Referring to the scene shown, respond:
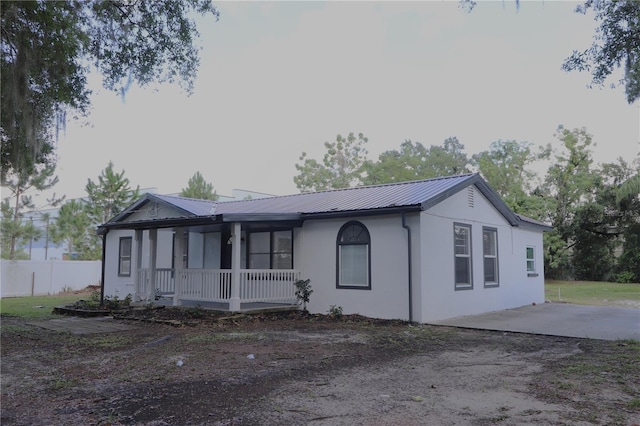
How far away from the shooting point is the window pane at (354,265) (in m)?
11.4

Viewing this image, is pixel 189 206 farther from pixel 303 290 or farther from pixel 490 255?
pixel 490 255

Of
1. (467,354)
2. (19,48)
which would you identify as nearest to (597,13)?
(467,354)

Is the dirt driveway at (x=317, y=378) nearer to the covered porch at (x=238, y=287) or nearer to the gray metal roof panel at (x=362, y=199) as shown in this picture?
the covered porch at (x=238, y=287)

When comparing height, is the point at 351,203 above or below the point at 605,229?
below

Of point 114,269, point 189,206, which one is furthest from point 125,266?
point 189,206

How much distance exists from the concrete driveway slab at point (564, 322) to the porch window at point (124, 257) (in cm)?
1127

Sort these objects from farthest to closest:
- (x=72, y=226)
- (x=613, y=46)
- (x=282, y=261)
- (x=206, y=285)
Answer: (x=72, y=226) < (x=282, y=261) < (x=206, y=285) < (x=613, y=46)

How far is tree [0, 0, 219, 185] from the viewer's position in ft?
18.1

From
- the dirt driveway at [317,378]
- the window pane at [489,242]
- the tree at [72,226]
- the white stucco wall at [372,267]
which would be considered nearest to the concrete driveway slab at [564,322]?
the dirt driveway at [317,378]

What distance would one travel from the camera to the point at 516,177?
32.9 metres

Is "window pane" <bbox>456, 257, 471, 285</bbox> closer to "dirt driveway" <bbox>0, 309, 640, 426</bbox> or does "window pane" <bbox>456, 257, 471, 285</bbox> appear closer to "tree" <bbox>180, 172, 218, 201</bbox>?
"dirt driveway" <bbox>0, 309, 640, 426</bbox>

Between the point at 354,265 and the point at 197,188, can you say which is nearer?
the point at 354,265

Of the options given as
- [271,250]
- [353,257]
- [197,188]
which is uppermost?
[197,188]

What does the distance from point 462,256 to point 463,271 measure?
1.23ft
